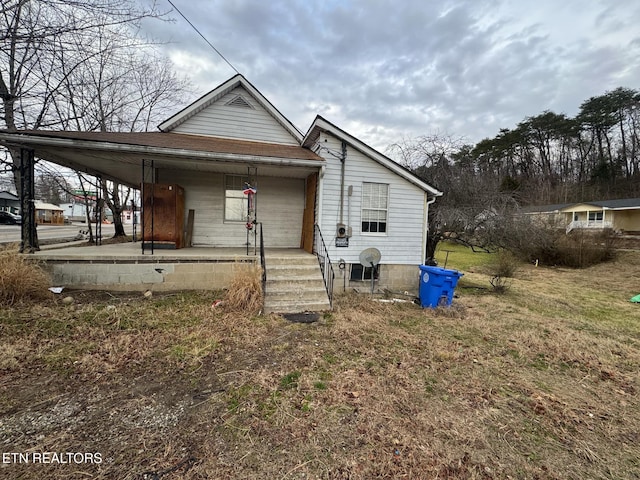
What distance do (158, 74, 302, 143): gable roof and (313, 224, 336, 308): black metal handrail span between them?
13.5 ft

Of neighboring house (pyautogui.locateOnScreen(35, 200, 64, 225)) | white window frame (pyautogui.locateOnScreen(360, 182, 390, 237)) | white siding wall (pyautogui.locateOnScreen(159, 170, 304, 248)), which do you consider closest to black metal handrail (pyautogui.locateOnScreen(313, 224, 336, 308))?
white window frame (pyautogui.locateOnScreen(360, 182, 390, 237))

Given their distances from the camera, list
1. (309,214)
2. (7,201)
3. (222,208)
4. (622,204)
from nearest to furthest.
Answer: (309,214) < (222,208) < (622,204) < (7,201)

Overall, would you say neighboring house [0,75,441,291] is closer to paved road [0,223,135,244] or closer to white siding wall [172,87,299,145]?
white siding wall [172,87,299,145]

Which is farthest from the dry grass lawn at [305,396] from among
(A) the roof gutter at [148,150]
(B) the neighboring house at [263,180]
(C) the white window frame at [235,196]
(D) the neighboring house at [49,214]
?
(D) the neighboring house at [49,214]

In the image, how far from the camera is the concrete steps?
5.70 metres

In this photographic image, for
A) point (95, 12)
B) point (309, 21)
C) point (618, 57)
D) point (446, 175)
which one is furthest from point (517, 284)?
point (618, 57)

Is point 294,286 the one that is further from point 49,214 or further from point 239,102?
point 49,214

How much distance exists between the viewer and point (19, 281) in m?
4.96

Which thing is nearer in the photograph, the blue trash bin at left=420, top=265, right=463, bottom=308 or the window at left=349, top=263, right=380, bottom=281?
the blue trash bin at left=420, top=265, right=463, bottom=308

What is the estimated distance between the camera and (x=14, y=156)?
9.16 meters

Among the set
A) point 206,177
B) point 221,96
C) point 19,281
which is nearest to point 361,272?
point 206,177

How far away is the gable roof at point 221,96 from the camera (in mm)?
8812

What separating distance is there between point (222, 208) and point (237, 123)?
3104 mm

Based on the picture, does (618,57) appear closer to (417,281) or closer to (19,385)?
(417,281)
